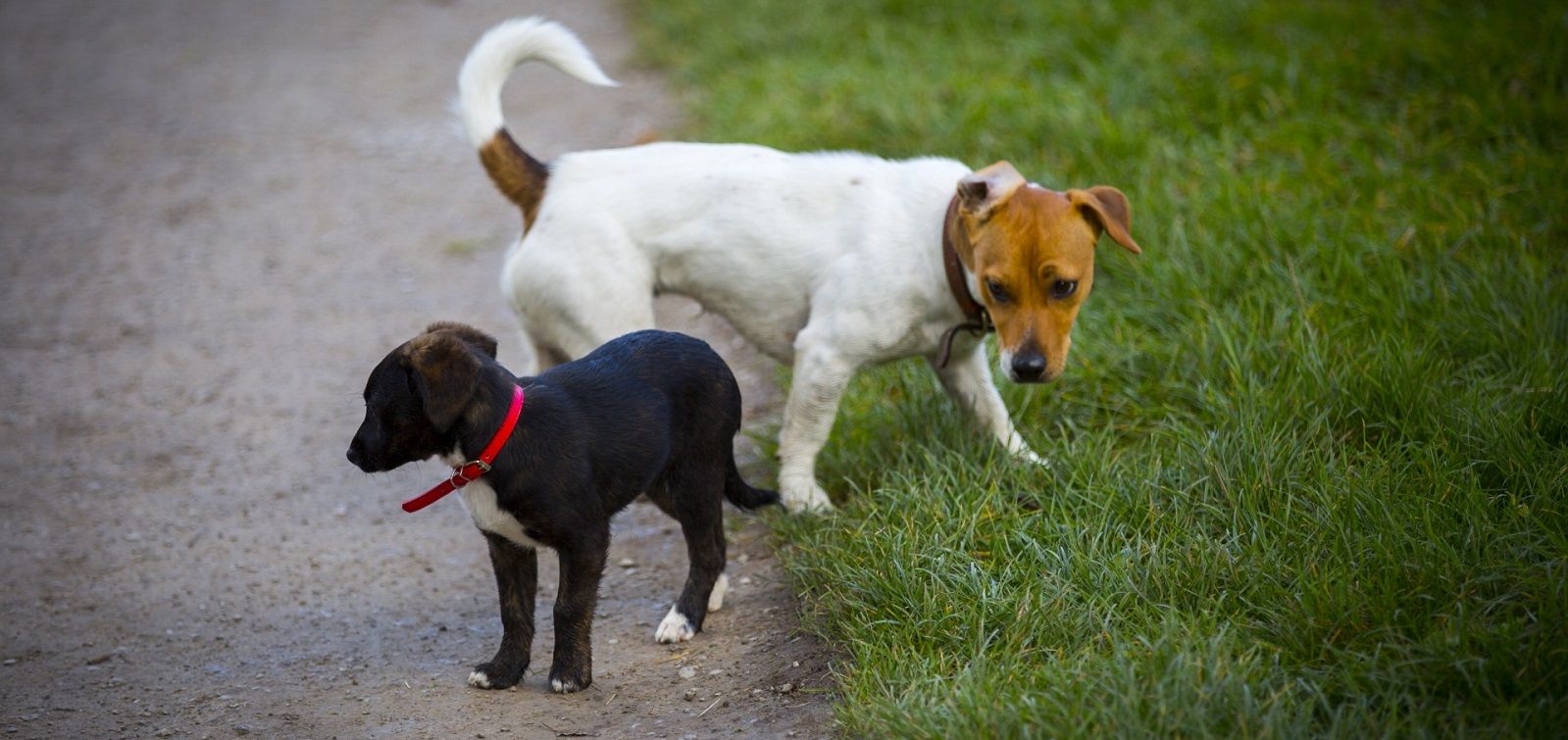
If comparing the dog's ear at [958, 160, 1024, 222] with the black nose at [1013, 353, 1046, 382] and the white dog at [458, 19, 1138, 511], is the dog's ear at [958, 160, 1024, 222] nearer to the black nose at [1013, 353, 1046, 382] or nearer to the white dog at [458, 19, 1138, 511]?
the white dog at [458, 19, 1138, 511]

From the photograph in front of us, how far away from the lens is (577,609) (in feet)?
10.6

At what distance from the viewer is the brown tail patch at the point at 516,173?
4211 mm

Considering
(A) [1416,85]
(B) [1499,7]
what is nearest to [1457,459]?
(A) [1416,85]

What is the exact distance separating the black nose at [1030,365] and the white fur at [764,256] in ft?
1.26

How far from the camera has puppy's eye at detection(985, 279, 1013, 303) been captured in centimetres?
369

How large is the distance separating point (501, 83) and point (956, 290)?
1.66m

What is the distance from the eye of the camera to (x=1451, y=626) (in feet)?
9.21

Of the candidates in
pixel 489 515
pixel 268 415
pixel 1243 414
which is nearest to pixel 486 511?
pixel 489 515

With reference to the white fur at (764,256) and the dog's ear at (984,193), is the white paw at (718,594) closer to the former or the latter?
the white fur at (764,256)

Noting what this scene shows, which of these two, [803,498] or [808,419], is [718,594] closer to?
[803,498]

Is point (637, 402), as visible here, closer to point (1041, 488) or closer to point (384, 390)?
point (384, 390)

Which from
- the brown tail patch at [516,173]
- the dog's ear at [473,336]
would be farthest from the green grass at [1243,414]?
the brown tail patch at [516,173]

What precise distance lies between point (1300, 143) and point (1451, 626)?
12.3 ft

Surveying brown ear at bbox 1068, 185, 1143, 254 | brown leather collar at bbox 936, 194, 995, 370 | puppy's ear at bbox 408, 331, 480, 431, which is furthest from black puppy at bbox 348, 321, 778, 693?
brown ear at bbox 1068, 185, 1143, 254
